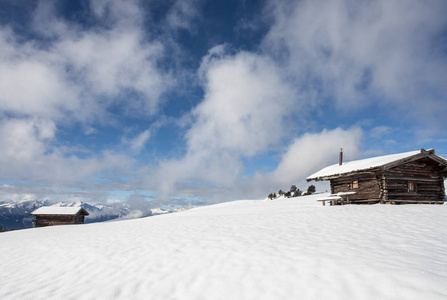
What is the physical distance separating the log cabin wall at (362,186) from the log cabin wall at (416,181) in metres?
0.81

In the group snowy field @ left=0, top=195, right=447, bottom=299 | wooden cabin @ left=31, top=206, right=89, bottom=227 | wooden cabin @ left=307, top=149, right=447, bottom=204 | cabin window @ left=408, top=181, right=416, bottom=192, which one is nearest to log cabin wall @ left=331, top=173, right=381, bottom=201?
wooden cabin @ left=307, top=149, right=447, bottom=204

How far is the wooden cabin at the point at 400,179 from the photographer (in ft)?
59.2

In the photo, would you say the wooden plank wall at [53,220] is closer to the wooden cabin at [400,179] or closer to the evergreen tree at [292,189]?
the wooden cabin at [400,179]

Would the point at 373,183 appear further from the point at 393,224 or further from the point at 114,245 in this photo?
the point at 114,245

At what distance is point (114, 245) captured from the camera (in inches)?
371

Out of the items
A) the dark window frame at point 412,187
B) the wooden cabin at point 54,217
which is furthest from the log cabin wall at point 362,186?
the wooden cabin at point 54,217

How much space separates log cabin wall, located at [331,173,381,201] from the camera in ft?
61.2

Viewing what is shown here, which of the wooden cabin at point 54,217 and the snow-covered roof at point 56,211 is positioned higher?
the snow-covered roof at point 56,211

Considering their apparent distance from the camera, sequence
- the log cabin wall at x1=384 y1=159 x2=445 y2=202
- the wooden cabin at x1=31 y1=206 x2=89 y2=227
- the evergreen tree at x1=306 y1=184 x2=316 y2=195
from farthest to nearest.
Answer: the evergreen tree at x1=306 y1=184 x2=316 y2=195 → the wooden cabin at x1=31 y1=206 x2=89 y2=227 → the log cabin wall at x1=384 y1=159 x2=445 y2=202

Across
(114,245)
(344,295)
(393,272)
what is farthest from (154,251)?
(393,272)

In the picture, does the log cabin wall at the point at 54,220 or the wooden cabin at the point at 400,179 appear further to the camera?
the log cabin wall at the point at 54,220

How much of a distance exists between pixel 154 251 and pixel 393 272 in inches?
271

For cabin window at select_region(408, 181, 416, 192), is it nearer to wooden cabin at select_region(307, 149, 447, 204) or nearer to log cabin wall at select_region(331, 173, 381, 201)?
wooden cabin at select_region(307, 149, 447, 204)

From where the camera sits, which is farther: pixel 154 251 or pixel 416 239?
pixel 154 251
